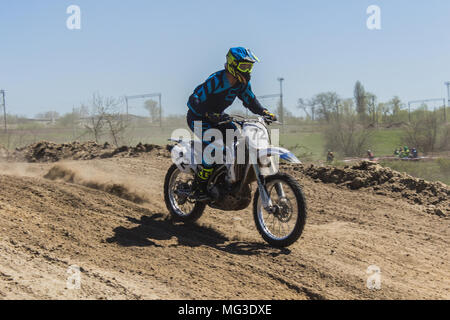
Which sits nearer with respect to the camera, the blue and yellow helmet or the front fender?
the front fender

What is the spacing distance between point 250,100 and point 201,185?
1.39 metres

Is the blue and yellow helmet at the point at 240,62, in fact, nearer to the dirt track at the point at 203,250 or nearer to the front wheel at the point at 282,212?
the front wheel at the point at 282,212

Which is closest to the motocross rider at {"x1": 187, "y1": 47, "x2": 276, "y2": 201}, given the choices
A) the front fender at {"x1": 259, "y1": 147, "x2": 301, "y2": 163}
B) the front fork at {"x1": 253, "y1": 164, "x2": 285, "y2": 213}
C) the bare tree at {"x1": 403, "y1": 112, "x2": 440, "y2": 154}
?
the front fender at {"x1": 259, "y1": 147, "x2": 301, "y2": 163}

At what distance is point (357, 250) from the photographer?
561 cm

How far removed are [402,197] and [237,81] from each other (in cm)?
424

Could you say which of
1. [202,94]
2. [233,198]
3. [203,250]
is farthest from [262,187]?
[202,94]

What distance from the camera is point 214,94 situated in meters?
6.14

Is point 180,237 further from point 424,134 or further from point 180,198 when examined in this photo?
point 424,134

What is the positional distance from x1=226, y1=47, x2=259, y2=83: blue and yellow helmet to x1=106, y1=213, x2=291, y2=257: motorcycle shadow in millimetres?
2162

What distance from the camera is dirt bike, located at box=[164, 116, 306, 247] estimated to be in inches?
208

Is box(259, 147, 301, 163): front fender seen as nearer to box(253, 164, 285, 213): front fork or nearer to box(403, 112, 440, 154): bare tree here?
box(253, 164, 285, 213): front fork

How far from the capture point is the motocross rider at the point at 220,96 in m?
5.85
